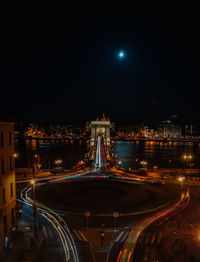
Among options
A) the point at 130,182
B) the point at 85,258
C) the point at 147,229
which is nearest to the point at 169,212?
the point at 147,229

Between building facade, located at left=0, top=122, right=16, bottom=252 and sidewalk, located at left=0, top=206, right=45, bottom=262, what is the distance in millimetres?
754

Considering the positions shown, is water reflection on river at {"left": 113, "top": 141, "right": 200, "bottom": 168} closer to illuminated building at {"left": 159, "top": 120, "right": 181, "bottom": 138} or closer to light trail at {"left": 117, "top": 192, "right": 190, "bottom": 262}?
light trail at {"left": 117, "top": 192, "right": 190, "bottom": 262}

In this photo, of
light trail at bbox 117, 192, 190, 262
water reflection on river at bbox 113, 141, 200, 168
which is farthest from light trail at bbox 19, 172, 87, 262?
water reflection on river at bbox 113, 141, 200, 168

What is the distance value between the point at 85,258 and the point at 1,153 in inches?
286

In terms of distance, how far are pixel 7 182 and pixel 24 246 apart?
410 cm

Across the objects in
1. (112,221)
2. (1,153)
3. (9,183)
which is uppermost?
(1,153)

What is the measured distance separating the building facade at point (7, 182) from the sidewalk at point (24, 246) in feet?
2.47

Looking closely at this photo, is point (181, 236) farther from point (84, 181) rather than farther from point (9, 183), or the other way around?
point (84, 181)

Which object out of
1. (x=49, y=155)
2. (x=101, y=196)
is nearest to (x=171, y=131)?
(x=49, y=155)

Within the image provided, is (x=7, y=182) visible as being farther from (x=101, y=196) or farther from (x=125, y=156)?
(x=125, y=156)

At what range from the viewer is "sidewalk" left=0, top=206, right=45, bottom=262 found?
9625 mm

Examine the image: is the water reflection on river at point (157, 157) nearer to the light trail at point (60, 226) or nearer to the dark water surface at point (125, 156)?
the dark water surface at point (125, 156)

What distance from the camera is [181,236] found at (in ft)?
38.8

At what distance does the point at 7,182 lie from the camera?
1332 cm
